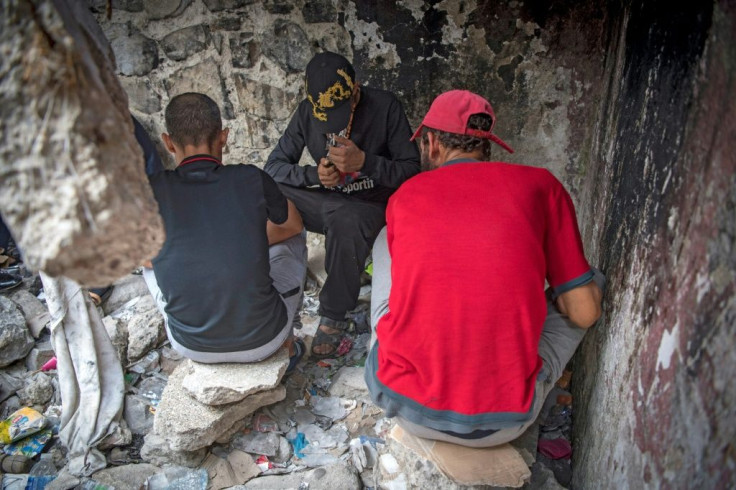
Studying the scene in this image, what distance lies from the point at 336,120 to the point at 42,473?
2145 mm

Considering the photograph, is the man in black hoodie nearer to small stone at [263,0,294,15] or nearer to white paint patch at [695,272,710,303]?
small stone at [263,0,294,15]

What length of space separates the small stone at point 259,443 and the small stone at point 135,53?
2332 millimetres

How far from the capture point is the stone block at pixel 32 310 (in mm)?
2943

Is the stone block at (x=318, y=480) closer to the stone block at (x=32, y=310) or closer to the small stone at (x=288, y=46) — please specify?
the stone block at (x=32, y=310)

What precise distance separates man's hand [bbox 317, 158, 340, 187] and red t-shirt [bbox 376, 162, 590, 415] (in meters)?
1.01

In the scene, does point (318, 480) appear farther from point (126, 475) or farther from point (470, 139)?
point (470, 139)

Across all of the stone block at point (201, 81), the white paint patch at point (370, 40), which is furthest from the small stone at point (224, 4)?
the white paint patch at point (370, 40)

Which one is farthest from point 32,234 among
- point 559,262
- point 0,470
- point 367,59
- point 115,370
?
point 367,59

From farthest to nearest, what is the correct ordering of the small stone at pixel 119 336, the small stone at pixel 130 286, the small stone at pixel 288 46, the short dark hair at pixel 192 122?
the small stone at pixel 130 286
the small stone at pixel 288 46
the small stone at pixel 119 336
the short dark hair at pixel 192 122

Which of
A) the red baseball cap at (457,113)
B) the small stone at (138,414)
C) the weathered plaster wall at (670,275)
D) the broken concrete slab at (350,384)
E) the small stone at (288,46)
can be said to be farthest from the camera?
the small stone at (288,46)

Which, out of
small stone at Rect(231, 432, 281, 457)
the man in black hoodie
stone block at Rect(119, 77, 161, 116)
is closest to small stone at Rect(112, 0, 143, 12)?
stone block at Rect(119, 77, 161, 116)

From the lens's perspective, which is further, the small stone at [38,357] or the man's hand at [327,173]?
the small stone at [38,357]

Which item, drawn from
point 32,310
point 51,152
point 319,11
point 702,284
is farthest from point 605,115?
point 32,310

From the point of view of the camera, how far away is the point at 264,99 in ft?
10.7
